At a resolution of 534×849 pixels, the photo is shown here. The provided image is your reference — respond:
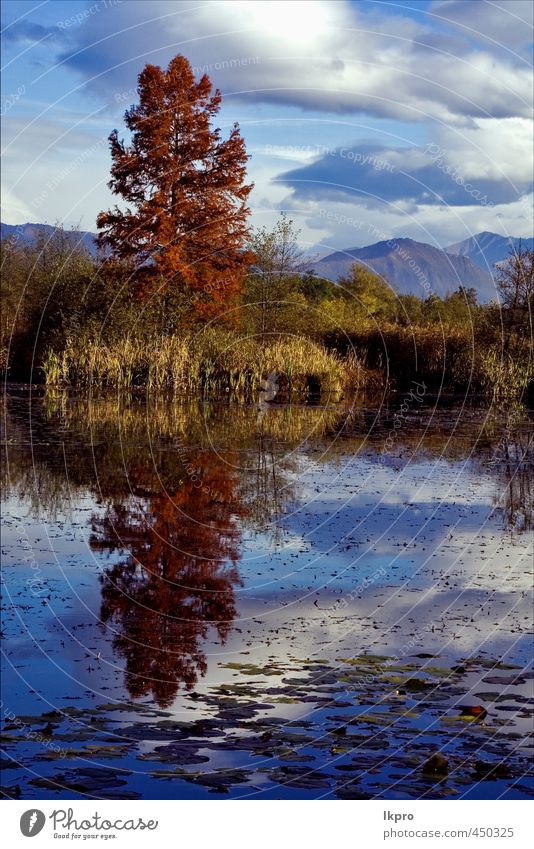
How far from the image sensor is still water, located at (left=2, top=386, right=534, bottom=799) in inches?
236

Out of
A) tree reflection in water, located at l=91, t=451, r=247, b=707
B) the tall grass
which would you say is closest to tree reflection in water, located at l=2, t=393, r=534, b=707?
tree reflection in water, located at l=91, t=451, r=247, b=707

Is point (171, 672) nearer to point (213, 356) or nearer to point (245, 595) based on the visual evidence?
point (245, 595)

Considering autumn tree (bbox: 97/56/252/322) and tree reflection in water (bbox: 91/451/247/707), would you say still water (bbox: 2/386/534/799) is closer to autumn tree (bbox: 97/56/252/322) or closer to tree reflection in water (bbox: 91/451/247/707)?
tree reflection in water (bbox: 91/451/247/707)

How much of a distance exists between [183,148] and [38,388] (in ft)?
30.4

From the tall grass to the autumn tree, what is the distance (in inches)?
56.1

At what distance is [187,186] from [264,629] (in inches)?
1121

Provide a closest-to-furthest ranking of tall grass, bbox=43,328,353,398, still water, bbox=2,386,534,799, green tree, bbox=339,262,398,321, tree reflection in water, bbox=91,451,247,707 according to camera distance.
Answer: still water, bbox=2,386,534,799
tree reflection in water, bbox=91,451,247,707
tall grass, bbox=43,328,353,398
green tree, bbox=339,262,398,321

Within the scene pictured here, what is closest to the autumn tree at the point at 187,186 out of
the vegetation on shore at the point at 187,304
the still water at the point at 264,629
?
the vegetation on shore at the point at 187,304

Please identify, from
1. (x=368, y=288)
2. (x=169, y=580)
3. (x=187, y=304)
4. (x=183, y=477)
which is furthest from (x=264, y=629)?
(x=368, y=288)

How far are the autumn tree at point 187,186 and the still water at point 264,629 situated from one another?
1768 centimetres

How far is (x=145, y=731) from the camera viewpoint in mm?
6355

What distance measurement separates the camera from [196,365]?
112ft

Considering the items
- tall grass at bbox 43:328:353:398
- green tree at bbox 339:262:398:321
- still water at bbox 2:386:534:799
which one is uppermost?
green tree at bbox 339:262:398:321

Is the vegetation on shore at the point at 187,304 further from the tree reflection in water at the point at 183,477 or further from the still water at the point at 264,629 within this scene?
the still water at the point at 264,629
